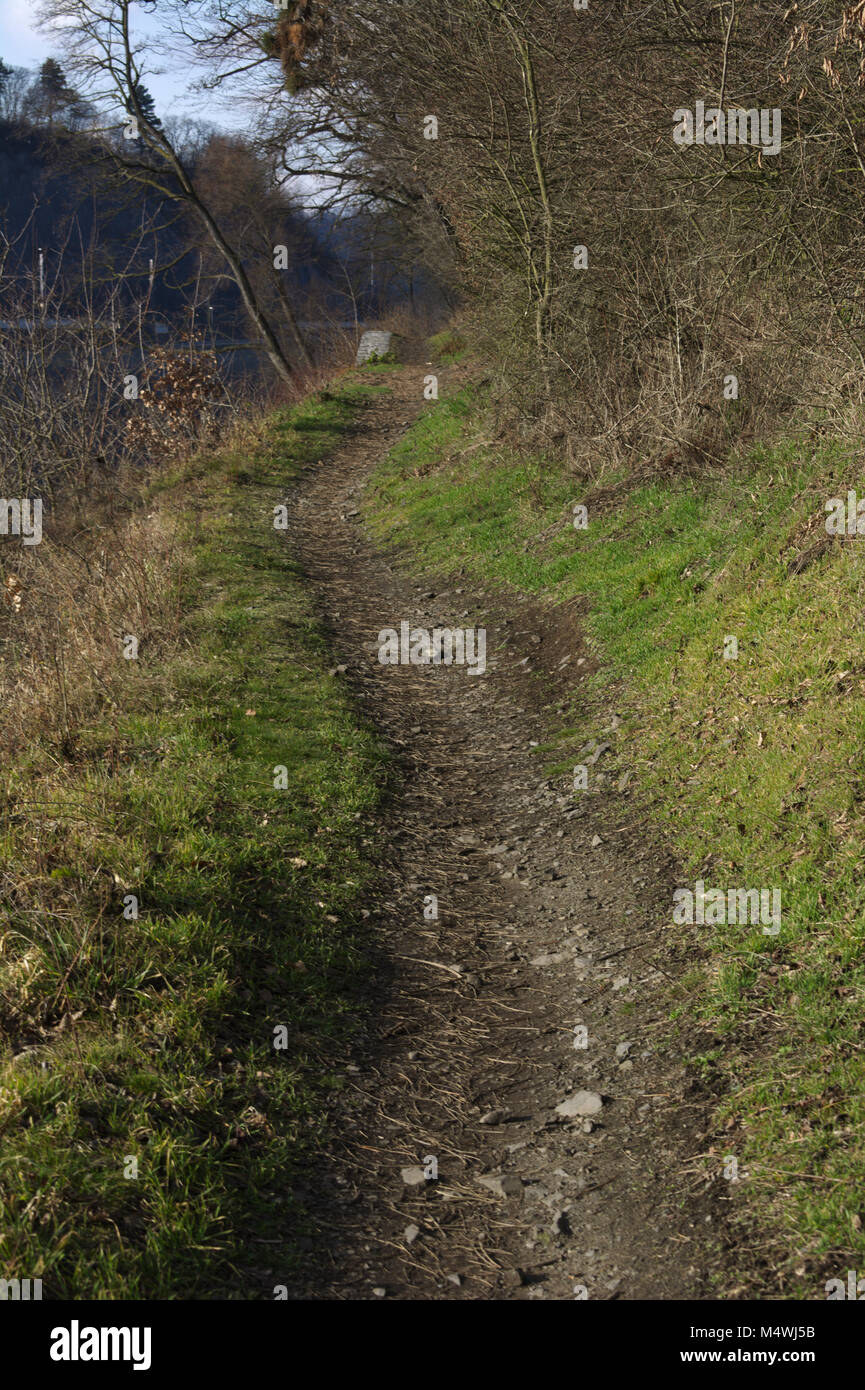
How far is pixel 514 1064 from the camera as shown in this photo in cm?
418

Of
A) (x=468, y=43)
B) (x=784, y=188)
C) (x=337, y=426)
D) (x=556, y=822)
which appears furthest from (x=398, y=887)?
(x=337, y=426)

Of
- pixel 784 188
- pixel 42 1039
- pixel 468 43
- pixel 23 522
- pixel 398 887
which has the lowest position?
pixel 42 1039

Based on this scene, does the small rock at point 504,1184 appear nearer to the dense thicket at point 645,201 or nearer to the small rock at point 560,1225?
the small rock at point 560,1225

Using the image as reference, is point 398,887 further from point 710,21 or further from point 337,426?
point 337,426

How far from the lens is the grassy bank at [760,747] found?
3.32 metres

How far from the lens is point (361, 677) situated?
8.33m

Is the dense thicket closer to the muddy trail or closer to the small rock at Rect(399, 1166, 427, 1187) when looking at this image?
the muddy trail

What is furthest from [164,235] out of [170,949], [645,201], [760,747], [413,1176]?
[413,1176]

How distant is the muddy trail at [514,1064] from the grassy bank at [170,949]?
22cm

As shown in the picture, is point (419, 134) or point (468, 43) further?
point (419, 134)

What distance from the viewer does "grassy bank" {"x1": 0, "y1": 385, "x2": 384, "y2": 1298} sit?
3189 millimetres

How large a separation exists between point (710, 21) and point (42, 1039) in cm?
770

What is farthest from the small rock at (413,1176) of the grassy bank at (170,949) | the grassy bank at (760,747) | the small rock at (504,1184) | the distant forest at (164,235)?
the distant forest at (164,235)
